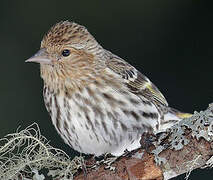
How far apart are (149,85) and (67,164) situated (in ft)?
3.80

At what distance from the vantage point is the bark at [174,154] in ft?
7.14

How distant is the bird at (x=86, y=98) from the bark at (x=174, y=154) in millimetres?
601

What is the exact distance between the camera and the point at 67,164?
2445mm

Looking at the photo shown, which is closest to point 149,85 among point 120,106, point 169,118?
point 169,118

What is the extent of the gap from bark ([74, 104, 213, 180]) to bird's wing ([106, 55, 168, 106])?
0.93 metres

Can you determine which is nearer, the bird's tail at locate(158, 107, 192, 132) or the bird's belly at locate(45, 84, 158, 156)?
the bird's belly at locate(45, 84, 158, 156)

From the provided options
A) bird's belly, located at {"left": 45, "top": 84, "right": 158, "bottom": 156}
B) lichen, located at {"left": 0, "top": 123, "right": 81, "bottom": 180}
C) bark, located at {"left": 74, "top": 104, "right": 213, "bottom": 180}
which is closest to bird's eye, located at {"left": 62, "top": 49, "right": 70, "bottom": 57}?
bird's belly, located at {"left": 45, "top": 84, "right": 158, "bottom": 156}

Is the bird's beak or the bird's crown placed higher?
the bird's crown

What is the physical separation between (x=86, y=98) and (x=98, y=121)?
139mm

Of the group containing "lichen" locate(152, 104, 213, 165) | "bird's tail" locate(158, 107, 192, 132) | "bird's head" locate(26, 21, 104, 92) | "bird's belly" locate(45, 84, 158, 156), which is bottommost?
"bird's tail" locate(158, 107, 192, 132)

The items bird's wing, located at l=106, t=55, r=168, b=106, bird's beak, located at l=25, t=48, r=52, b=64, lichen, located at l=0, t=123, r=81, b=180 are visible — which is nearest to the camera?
lichen, located at l=0, t=123, r=81, b=180

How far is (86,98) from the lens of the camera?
2.95 metres

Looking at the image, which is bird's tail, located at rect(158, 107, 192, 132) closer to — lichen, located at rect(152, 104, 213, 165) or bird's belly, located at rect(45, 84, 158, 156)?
bird's belly, located at rect(45, 84, 158, 156)

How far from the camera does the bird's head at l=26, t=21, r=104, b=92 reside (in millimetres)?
2930
